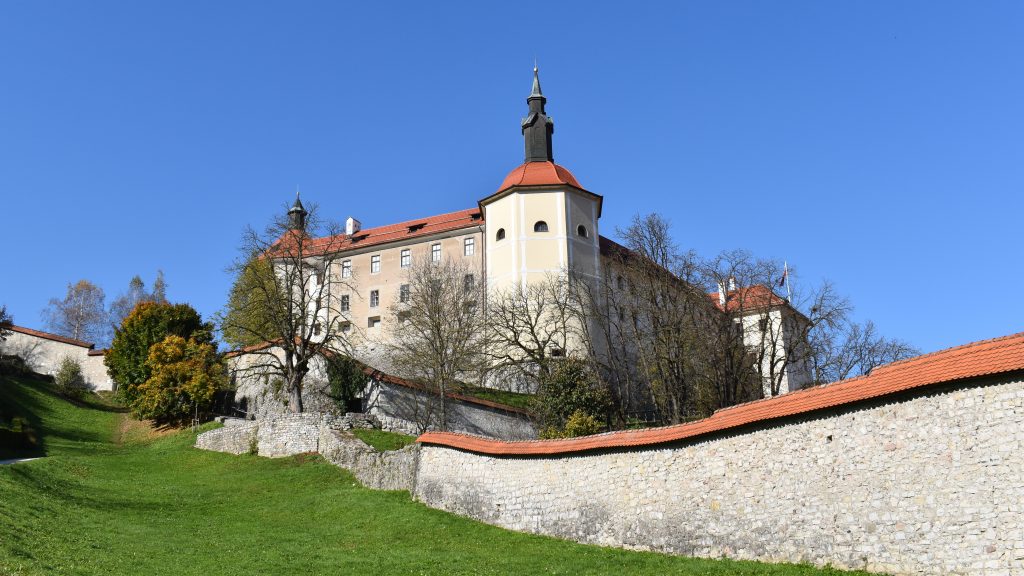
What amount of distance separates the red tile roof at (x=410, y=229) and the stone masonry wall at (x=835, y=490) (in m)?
42.3

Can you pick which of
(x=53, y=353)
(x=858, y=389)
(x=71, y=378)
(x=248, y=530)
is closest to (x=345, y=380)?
(x=248, y=530)

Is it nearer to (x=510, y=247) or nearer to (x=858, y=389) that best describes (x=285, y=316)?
(x=510, y=247)

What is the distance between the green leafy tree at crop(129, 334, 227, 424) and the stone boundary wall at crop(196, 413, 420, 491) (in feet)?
11.5

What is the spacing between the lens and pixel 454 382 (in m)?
41.4

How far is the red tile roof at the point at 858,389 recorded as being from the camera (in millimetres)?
12742

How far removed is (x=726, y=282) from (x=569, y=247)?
1580cm

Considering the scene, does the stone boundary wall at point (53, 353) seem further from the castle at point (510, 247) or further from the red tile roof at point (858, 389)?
the red tile roof at point (858, 389)

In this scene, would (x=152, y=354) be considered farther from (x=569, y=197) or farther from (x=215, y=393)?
(x=569, y=197)

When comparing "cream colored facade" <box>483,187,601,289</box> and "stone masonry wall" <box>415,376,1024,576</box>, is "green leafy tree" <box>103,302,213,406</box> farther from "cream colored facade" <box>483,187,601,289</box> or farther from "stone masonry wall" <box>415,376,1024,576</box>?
"stone masonry wall" <box>415,376,1024,576</box>

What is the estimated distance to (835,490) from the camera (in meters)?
14.2

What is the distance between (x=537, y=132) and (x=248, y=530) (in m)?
42.6

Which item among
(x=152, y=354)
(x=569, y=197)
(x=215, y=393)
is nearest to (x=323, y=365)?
(x=215, y=393)

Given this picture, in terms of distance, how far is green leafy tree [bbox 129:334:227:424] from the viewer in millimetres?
43031

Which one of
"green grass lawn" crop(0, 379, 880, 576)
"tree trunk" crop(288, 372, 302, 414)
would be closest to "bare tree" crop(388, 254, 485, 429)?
"tree trunk" crop(288, 372, 302, 414)
